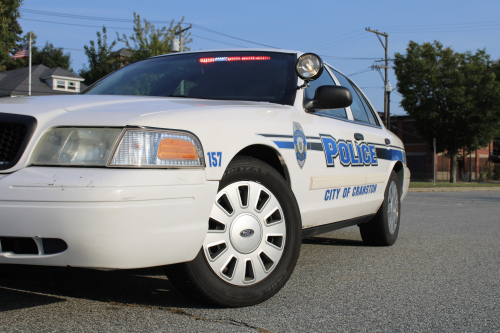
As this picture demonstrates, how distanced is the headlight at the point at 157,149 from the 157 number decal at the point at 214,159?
0.06 meters

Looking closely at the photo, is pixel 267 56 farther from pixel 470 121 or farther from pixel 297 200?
pixel 470 121

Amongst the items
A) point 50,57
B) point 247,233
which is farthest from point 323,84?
point 50,57

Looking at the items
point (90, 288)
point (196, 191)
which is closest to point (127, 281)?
point (90, 288)

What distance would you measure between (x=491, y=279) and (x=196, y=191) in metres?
2.40

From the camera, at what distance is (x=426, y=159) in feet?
157

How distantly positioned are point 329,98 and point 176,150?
1.55 m

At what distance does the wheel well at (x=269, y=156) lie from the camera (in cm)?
325

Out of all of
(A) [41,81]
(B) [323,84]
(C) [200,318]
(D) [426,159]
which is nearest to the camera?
(C) [200,318]

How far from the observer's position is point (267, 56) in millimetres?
4160

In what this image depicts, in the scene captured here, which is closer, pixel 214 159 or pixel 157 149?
pixel 157 149

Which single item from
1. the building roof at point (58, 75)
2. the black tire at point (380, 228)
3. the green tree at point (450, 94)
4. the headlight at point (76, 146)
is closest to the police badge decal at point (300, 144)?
the headlight at point (76, 146)

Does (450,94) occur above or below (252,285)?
above

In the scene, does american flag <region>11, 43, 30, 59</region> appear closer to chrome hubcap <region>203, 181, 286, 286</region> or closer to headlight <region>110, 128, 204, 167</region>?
chrome hubcap <region>203, 181, 286, 286</region>

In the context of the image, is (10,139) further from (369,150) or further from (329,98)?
(369,150)
